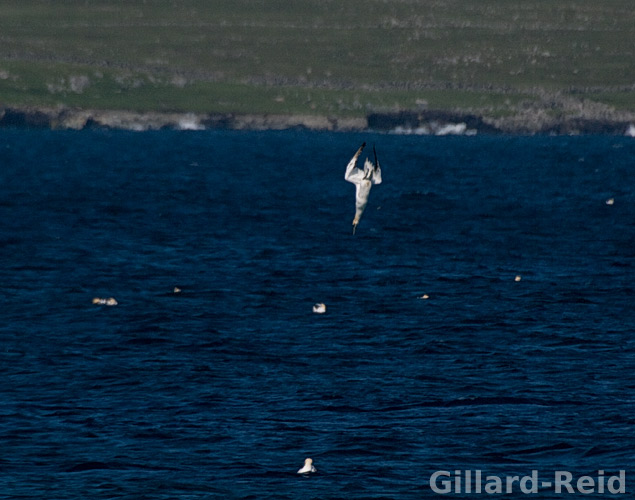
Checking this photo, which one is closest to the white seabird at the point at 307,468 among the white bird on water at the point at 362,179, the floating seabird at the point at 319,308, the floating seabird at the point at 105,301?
the white bird on water at the point at 362,179

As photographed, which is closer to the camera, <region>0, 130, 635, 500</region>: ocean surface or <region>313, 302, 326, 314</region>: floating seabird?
<region>0, 130, 635, 500</region>: ocean surface

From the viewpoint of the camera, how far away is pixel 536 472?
2436 centimetres

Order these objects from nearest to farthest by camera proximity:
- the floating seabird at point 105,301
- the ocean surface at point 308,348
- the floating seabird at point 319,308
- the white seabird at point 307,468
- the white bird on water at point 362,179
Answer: the white seabird at point 307,468, the ocean surface at point 308,348, the white bird on water at point 362,179, the floating seabird at point 319,308, the floating seabird at point 105,301

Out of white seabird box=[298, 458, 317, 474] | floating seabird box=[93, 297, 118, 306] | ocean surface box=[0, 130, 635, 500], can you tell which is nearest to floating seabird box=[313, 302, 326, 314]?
ocean surface box=[0, 130, 635, 500]

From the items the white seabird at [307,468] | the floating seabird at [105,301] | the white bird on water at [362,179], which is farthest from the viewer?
the floating seabird at [105,301]

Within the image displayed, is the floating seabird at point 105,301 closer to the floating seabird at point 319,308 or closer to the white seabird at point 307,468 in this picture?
the floating seabird at point 319,308

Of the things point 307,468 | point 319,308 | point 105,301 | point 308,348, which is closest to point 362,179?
point 308,348

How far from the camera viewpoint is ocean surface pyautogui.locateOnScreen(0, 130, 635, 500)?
81.8 ft

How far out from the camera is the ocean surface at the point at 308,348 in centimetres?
2494

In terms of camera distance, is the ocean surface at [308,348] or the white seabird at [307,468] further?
the ocean surface at [308,348]

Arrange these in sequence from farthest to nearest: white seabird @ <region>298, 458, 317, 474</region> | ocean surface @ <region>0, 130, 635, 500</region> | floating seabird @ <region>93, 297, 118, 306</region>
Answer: floating seabird @ <region>93, 297, 118, 306</region>
ocean surface @ <region>0, 130, 635, 500</region>
white seabird @ <region>298, 458, 317, 474</region>

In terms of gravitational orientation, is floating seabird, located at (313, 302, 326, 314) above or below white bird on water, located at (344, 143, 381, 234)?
above

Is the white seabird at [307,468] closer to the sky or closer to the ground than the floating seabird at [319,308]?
closer to the ground

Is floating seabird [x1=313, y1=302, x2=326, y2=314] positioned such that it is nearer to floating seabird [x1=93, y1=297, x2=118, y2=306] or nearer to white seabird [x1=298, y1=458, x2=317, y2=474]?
floating seabird [x1=93, y1=297, x2=118, y2=306]
